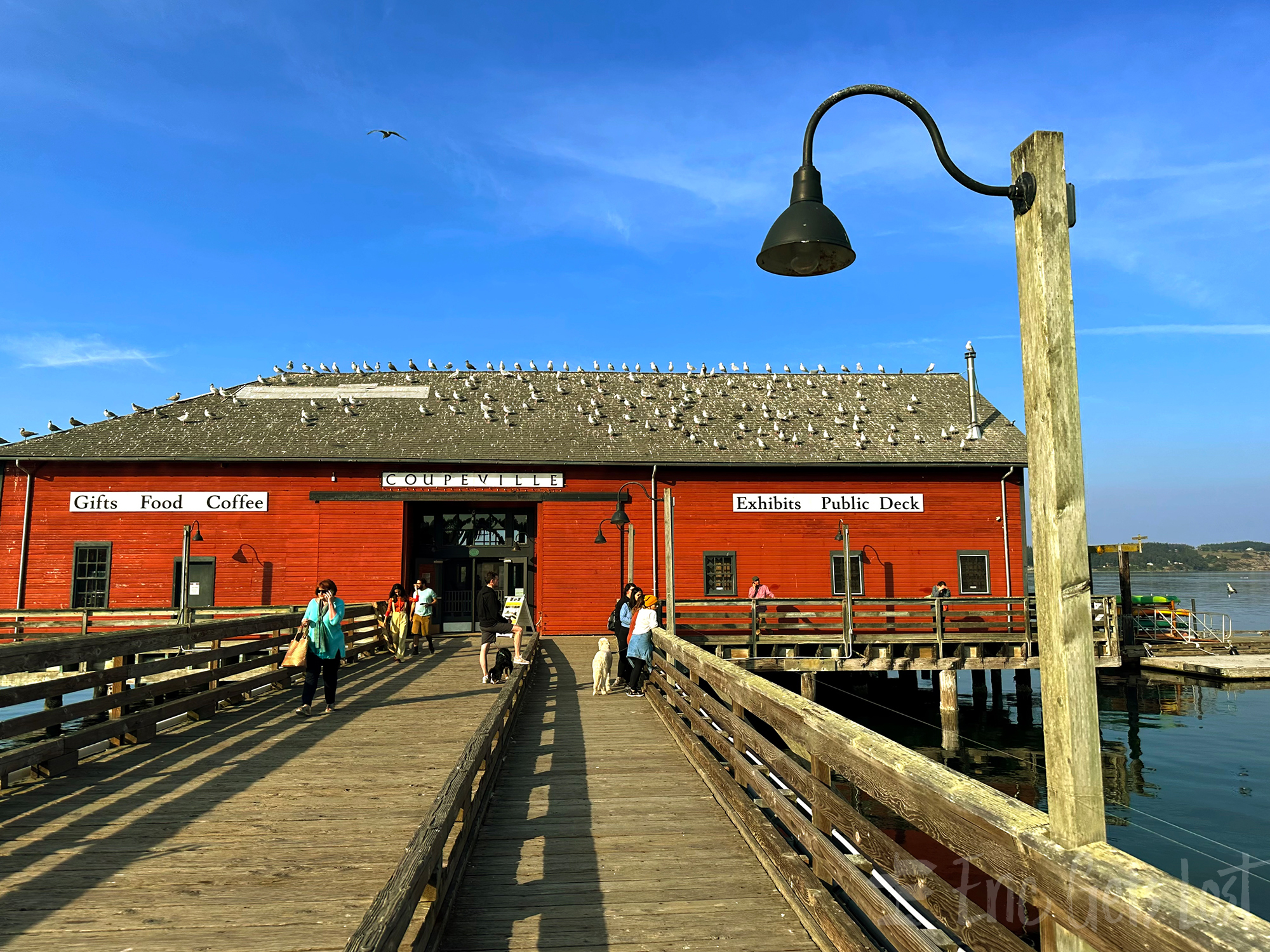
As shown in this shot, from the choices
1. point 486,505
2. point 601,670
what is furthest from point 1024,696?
point 486,505

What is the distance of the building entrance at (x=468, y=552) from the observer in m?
24.8

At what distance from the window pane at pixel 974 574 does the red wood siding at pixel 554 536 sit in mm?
259

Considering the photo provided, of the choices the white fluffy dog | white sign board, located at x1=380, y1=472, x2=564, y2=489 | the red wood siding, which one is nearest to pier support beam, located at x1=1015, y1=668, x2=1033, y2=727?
the red wood siding

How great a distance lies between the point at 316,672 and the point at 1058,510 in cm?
948

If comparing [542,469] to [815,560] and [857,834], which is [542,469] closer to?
[815,560]

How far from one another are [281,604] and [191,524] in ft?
11.6

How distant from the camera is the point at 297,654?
987 cm

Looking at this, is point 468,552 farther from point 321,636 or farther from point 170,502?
point 321,636

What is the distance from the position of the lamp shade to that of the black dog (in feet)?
33.3

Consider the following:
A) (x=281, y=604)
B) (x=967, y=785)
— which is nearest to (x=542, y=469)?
(x=281, y=604)

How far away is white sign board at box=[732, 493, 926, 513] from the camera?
24375 millimetres

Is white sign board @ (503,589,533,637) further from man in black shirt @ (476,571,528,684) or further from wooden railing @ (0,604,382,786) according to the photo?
wooden railing @ (0,604,382,786)

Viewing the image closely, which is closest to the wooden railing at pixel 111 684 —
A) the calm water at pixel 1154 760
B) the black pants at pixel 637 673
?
the black pants at pixel 637 673

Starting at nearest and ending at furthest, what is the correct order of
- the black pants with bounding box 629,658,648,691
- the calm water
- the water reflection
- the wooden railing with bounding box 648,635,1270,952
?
the wooden railing with bounding box 648,635,1270,952, the water reflection, the calm water, the black pants with bounding box 629,658,648,691
